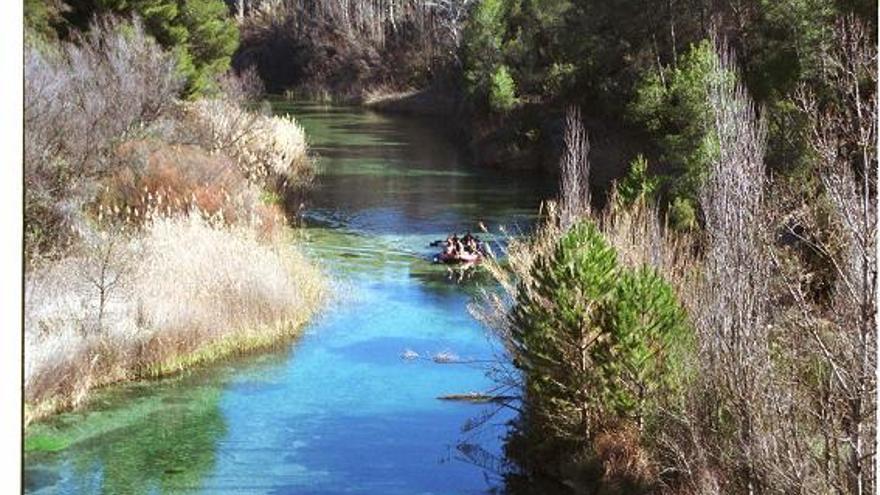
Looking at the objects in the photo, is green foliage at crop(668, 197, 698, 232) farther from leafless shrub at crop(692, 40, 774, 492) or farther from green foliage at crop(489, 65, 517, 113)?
green foliage at crop(489, 65, 517, 113)

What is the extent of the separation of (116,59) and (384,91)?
29310 mm

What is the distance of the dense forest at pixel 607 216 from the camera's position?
257 inches

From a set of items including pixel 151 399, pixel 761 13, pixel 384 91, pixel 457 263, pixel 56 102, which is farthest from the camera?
pixel 384 91

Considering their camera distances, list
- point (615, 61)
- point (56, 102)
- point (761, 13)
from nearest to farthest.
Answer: point (56, 102) < point (761, 13) < point (615, 61)

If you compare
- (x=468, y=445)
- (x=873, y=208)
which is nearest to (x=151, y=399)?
(x=468, y=445)

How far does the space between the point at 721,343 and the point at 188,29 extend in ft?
73.2

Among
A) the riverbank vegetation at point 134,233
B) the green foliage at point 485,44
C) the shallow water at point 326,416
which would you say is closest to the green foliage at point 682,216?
the shallow water at point 326,416

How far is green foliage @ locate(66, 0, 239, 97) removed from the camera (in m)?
24.8

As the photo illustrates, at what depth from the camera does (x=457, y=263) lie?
61.7 ft

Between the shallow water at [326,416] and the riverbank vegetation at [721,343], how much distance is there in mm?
929

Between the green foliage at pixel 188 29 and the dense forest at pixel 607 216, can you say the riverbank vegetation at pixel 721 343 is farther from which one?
the green foliage at pixel 188 29

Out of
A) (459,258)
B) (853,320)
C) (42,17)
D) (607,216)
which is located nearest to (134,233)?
(459,258)

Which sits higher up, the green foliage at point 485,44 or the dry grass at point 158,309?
the green foliage at point 485,44

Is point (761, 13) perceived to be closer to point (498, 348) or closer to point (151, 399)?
point (498, 348)
